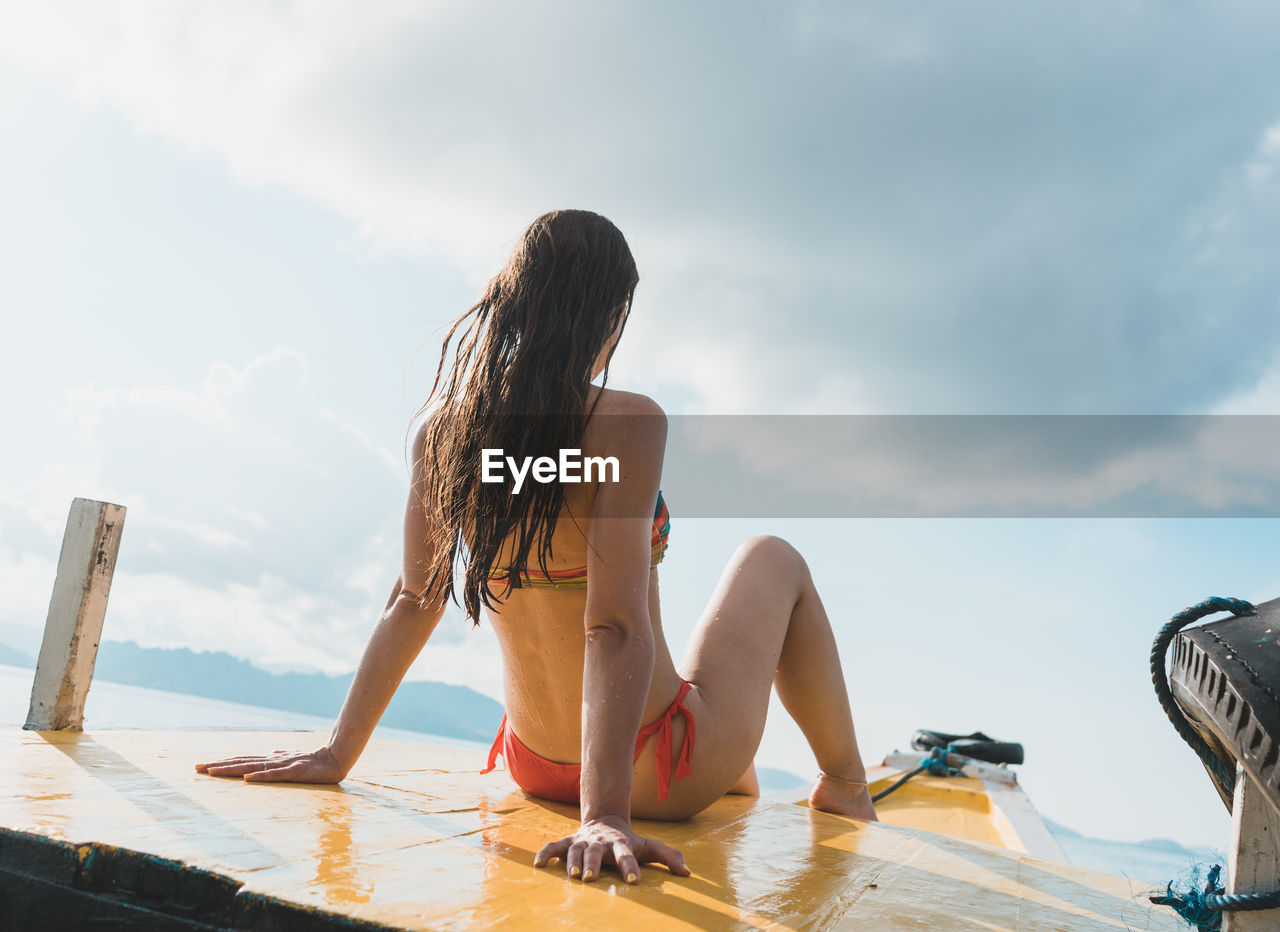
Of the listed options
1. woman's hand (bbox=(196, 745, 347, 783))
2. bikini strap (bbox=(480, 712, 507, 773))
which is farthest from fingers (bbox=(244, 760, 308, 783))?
bikini strap (bbox=(480, 712, 507, 773))

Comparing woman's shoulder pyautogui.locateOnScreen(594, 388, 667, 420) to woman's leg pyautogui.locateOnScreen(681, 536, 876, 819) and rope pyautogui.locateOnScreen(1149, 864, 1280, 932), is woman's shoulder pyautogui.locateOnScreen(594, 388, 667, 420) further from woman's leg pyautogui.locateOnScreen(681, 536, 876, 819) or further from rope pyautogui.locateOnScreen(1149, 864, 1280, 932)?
rope pyautogui.locateOnScreen(1149, 864, 1280, 932)

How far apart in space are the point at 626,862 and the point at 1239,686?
830mm

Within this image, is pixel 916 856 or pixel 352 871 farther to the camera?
pixel 916 856

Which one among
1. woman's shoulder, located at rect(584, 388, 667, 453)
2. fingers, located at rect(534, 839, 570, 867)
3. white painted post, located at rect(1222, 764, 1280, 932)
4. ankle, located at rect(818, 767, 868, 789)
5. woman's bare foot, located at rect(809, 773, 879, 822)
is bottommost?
woman's bare foot, located at rect(809, 773, 879, 822)

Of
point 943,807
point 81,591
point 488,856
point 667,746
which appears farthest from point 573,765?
point 943,807

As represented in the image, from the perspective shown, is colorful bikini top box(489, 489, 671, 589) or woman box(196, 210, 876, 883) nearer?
woman box(196, 210, 876, 883)

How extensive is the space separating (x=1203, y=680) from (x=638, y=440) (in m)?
0.97

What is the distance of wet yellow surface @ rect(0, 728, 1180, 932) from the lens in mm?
1020

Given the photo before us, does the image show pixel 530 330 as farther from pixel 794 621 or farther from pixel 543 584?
pixel 794 621

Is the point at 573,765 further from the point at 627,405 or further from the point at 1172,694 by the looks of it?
the point at 1172,694

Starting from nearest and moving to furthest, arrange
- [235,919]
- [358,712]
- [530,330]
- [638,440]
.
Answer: [235,919]
[638,440]
[530,330]
[358,712]

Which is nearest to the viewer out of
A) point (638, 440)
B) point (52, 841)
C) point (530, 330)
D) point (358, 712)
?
point (52, 841)

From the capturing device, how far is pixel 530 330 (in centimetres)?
166

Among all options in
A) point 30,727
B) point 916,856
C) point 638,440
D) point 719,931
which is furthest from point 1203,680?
point 30,727
